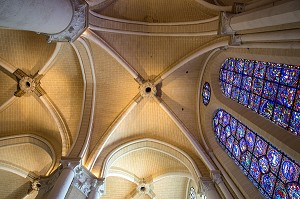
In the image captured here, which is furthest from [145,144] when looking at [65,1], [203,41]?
[65,1]

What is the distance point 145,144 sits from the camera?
12086 mm

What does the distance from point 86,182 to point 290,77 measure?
6.82 metres

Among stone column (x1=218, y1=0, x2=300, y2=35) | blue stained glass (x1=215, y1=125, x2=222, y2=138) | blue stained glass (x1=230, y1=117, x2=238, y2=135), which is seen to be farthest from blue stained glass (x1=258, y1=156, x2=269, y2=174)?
stone column (x1=218, y1=0, x2=300, y2=35)

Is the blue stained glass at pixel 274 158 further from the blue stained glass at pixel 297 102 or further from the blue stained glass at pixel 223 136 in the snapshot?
the blue stained glass at pixel 223 136

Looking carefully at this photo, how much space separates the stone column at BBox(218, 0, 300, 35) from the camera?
4.68 meters

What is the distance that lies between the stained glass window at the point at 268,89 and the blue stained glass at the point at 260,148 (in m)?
0.72

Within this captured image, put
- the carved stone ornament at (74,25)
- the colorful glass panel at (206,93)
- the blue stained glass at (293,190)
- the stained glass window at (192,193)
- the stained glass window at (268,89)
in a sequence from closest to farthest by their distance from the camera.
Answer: the blue stained glass at (293,190)
the stained glass window at (268,89)
the carved stone ornament at (74,25)
the colorful glass panel at (206,93)
the stained glass window at (192,193)

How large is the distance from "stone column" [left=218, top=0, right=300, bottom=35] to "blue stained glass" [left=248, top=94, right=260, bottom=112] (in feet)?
6.92

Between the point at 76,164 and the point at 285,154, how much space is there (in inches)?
241

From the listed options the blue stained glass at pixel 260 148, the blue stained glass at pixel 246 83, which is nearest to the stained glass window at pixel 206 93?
the blue stained glass at pixel 246 83

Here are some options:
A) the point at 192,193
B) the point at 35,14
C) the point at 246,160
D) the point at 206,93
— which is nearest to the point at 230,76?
the point at 206,93

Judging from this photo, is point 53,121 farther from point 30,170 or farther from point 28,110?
point 30,170

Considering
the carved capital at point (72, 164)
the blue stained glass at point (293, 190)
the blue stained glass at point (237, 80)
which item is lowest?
the blue stained glass at point (293, 190)

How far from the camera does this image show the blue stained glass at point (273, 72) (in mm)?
7244
